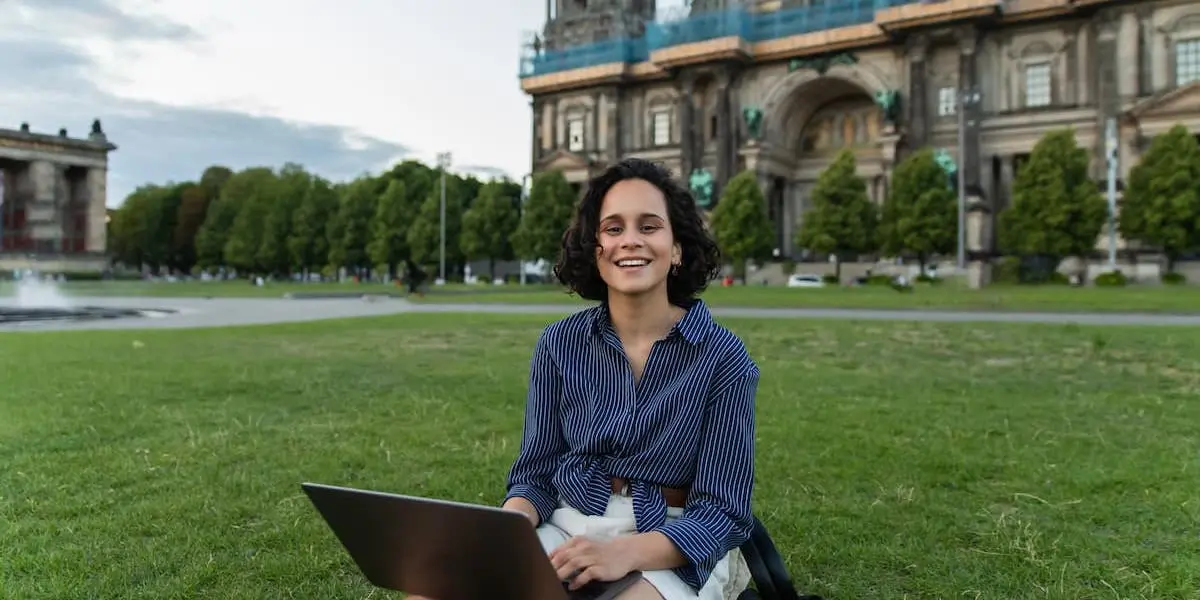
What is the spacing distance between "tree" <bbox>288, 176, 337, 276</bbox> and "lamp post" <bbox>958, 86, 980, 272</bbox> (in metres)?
49.8

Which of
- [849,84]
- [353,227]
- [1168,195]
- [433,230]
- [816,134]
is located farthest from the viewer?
[353,227]

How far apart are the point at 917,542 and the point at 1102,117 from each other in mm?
50466

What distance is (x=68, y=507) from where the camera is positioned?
4785 millimetres

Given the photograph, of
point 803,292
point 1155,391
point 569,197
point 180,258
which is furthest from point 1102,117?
point 180,258

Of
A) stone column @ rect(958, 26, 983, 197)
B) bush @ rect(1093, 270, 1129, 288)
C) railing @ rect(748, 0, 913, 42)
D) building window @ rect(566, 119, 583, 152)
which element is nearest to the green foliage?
stone column @ rect(958, 26, 983, 197)

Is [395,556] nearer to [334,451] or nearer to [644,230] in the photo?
[644,230]

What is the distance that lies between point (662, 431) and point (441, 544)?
2.69ft

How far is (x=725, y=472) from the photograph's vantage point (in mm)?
2592

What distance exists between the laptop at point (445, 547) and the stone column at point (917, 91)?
5266 cm

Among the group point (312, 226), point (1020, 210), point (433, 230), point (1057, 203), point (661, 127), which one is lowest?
point (1020, 210)

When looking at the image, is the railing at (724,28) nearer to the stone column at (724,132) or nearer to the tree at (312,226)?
the stone column at (724,132)

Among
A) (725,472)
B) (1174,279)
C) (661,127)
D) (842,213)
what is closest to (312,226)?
(661,127)

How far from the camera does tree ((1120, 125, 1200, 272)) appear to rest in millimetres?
39219

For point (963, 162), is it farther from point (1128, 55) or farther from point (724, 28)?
point (724, 28)
